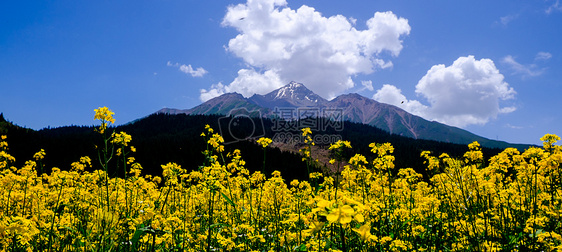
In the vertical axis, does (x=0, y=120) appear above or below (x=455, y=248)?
above

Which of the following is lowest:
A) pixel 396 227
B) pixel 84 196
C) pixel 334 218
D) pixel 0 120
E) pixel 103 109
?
pixel 396 227

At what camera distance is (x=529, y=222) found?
438 cm

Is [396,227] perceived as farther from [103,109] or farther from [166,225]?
[103,109]

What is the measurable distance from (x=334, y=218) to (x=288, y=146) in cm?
18987

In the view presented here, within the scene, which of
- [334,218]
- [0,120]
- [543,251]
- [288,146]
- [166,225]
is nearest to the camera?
[334,218]

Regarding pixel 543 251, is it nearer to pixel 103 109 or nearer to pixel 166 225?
pixel 166 225

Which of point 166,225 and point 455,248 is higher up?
point 166,225

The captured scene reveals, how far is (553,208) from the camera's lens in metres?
4.67

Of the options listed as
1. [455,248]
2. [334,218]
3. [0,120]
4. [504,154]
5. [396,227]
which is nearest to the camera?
[334,218]

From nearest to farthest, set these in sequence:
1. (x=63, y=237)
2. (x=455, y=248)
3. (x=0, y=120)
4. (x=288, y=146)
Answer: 1. (x=455, y=248)
2. (x=63, y=237)
3. (x=0, y=120)
4. (x=288, y=146)

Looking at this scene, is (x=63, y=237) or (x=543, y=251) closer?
(x=543, y=251)

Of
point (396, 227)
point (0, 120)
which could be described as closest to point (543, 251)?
point (396, 227)

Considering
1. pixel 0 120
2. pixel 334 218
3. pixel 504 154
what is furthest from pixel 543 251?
pixel 0 120

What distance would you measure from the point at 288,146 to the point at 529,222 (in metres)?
187
